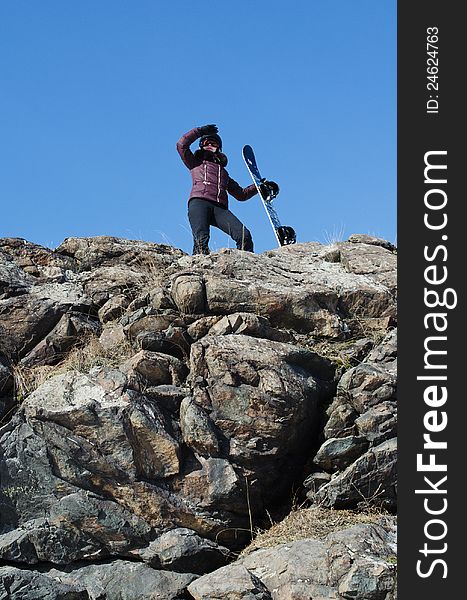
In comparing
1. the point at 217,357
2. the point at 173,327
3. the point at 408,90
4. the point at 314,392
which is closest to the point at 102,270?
the point at 173,327

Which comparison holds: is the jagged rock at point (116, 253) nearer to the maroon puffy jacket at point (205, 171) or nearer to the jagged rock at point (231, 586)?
the maroon puffy jacket at point (205, 171)

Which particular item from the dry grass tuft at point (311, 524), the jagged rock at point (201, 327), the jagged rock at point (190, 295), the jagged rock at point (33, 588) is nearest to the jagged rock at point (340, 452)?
the dry grass tuft at point (311, 524)

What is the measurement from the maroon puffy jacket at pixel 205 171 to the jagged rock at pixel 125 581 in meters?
6.47

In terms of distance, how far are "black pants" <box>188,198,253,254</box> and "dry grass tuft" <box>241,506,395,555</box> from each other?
5.07 m

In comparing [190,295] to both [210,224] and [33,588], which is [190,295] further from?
[33,588]

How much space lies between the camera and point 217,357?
32.3 ft

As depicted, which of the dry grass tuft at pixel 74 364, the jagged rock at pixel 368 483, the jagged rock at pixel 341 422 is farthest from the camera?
the dry grass tuft at pixel 74 364

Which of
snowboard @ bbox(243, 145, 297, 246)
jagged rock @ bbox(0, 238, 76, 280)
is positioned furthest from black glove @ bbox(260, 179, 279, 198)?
jagged rock @ bbox(0, 238, 76, 280)

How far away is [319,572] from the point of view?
8070mm

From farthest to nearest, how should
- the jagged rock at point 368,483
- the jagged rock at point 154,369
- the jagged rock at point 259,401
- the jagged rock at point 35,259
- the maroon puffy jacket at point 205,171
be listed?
the maroon puffy jacket at point 205,171 < the jagged rock at point 35,259 < the jagged rock at point 154,369 < the jagged rock at point 259,401 < the jagged rock at point 368,483

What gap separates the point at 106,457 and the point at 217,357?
1.65 metres

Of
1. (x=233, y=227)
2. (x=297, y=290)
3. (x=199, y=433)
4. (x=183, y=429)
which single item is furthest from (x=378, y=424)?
(x=233, y=227)

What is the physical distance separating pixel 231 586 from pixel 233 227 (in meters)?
6.65

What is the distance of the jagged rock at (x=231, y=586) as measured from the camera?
793 centimetres
